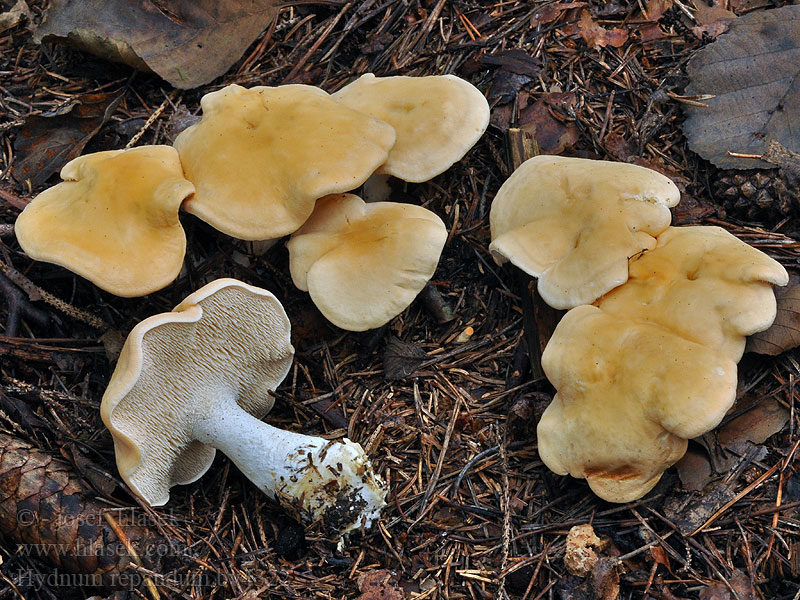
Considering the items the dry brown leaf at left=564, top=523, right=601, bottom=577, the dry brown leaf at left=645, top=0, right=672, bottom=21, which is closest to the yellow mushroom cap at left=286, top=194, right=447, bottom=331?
the dry brown leaf at left=564, top=523, right=601, bottom=577

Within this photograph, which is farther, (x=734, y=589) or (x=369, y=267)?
(x=369, y=267)

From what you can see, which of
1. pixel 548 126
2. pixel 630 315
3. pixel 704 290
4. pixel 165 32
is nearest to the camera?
pixel 704 290

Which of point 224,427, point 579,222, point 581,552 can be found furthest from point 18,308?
point 581,552

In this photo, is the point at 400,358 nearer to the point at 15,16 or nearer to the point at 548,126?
the point at 548,126

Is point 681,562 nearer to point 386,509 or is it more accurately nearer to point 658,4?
point 386,509

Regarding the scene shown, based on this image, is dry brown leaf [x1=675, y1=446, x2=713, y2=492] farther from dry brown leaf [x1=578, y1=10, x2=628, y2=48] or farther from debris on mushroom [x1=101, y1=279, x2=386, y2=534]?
dry brown leaf [x1=578, y1=10, x2=628, y2=48]

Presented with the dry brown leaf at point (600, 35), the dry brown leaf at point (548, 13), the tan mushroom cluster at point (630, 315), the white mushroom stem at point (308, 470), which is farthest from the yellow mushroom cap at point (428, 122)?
the white mushroom stem at point (308, 470)

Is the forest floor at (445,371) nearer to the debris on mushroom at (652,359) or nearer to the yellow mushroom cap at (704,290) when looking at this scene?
the debris on mushroom at (652,359)

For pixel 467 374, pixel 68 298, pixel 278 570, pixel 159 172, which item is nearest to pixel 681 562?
pixel 467 374
